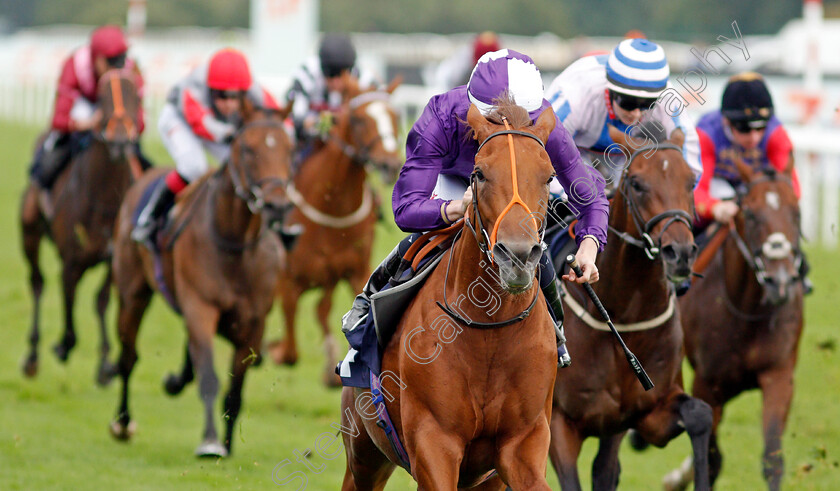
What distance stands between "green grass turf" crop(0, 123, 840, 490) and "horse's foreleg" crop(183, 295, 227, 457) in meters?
0.11

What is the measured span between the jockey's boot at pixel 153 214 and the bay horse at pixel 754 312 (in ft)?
10.7

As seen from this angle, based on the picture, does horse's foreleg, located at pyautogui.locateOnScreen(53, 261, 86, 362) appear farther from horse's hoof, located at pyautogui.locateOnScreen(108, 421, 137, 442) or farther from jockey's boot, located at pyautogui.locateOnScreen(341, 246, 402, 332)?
jockey's boot, located at pyautogui.locateOnScreen(341, 246, 402, 332)

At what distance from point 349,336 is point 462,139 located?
31.9 inches

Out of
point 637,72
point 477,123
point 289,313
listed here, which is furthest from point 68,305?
point 477,123

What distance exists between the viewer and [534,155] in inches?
135

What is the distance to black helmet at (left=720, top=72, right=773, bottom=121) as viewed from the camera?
622cm

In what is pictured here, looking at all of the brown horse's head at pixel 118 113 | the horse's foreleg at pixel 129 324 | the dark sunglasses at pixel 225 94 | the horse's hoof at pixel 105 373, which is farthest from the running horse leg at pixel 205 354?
the brown horse's head at pixel 118 113

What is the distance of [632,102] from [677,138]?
0.28 metres

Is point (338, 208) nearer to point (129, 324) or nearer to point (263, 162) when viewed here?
point (129, 324)

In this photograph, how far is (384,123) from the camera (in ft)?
29.0

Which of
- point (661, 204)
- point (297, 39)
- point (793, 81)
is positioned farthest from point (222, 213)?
point (793, 81)

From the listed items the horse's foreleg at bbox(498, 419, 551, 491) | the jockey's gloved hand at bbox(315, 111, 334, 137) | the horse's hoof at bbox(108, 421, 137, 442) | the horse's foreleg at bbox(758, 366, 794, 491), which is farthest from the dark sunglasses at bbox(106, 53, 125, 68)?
the horse's foreleg at bbox(498, 419, 551, 491)

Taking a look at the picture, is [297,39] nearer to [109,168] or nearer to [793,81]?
[793,81]

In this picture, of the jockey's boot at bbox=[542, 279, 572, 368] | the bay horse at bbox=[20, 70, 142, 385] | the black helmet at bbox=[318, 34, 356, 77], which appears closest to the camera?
the jockey's boot at bbox=[542, 279, 572, 368]
